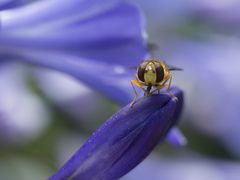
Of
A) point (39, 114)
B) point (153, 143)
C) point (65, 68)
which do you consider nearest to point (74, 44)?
point (65, 68)

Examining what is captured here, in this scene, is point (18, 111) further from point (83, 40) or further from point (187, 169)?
point (83, 40)

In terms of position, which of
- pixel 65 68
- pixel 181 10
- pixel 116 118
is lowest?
pixel 181 10

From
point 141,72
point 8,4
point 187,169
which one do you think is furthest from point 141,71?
point 187,169

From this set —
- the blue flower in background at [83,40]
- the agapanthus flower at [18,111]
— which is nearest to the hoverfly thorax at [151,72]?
the blue flower in background at [83,40]

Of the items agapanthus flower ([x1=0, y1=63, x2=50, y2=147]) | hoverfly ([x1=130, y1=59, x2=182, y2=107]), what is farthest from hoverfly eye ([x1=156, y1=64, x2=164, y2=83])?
agapanthus flower ([x1=0, y1=63, x2=50, y2=147])

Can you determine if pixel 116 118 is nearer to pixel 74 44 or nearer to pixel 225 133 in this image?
pixel 74 44

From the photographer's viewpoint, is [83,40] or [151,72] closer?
[151,72]

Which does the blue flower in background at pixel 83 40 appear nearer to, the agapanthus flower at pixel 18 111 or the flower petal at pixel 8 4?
the flower petal at pixel 8 4

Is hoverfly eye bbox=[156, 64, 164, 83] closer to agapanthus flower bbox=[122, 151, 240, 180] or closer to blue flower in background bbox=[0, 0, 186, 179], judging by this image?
blue flower in background bbox=[0, 0, 186, 179]
